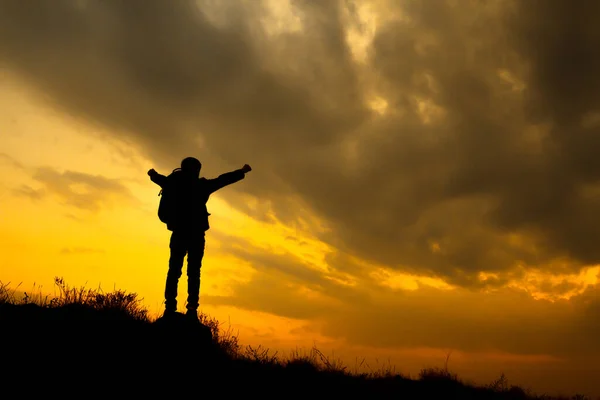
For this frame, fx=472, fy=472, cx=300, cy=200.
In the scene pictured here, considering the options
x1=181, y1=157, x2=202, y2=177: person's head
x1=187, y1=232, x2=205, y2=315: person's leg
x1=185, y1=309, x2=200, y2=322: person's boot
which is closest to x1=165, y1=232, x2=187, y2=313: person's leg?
x1=187, y1=232, x2=205, y2=315: person's leg

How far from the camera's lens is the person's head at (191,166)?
11203 mm

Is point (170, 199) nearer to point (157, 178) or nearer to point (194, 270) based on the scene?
point (157, 178)

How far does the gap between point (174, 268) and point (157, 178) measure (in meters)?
2.19

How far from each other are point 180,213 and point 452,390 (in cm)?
746

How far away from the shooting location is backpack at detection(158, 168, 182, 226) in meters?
10.9

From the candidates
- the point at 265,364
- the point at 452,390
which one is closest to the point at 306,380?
the point at 265,364

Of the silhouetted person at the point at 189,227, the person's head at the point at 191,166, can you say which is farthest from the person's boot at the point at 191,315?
the person's head at the point at 191,166

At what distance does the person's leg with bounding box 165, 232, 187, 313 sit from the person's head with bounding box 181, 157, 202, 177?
1.47 metres

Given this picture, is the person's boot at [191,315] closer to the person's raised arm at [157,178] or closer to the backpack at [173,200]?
the backpack at [173,200]

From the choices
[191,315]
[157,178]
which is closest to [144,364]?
[191,315]

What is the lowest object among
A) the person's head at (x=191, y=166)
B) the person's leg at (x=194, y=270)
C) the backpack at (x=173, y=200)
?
the person's leg at (x=194, y=270)

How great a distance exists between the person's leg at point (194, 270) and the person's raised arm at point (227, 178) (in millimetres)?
1196

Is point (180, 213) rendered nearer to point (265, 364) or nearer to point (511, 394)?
point (265, 364)

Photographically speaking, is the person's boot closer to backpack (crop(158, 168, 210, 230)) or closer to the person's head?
backpack (crop(158, 168, 210, 230))
